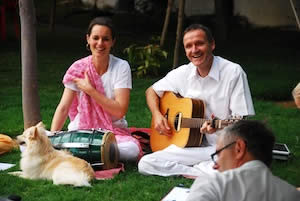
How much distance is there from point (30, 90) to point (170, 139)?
1.77 m

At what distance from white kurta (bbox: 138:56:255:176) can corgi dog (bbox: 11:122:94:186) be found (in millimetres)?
612

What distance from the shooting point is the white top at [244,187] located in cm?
218

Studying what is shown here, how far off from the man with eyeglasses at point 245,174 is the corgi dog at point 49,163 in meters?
2.26

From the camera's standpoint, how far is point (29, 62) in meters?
5.92

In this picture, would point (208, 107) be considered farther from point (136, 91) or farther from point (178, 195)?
point (136, 91)

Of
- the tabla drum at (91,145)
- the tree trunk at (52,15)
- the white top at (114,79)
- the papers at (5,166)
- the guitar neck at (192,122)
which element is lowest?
the papers at (5,166)

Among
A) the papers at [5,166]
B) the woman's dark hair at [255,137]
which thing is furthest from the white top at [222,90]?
the woman's dark hair at [255,137]

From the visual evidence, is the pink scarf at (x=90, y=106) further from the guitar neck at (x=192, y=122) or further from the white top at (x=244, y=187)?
the white top at (x=244, y=187)

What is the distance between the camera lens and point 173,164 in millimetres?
4820

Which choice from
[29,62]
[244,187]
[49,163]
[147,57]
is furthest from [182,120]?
[147,57]

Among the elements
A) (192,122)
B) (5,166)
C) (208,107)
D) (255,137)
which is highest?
(255,137)

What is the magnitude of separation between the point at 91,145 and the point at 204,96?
3.44 feet

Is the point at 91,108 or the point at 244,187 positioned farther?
the point at 91,108

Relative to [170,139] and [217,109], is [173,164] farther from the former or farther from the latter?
[217,109]
